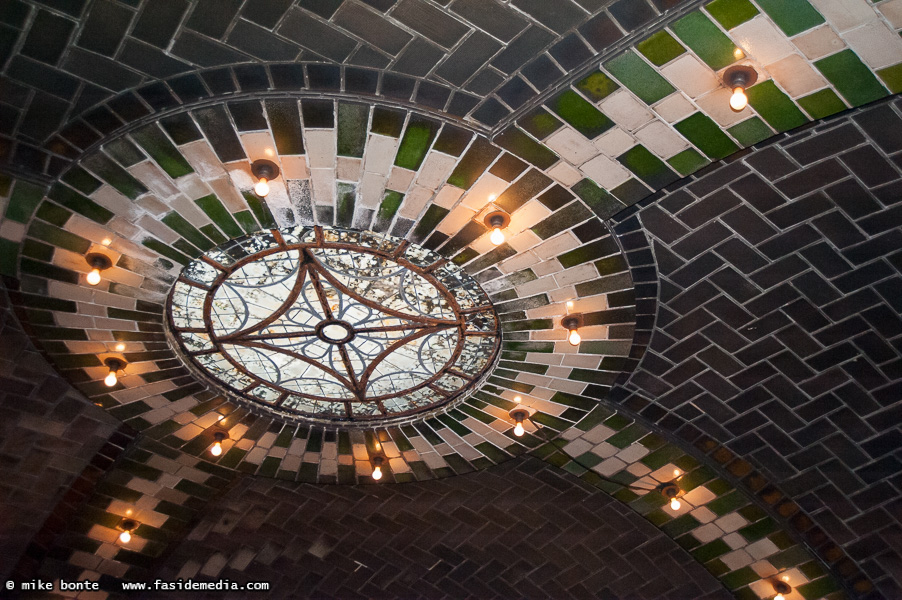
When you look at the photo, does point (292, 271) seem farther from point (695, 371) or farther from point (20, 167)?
point (695, 371)

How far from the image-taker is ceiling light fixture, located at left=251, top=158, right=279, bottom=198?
3.46 meters

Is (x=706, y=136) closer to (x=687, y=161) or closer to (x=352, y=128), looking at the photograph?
(x=687, y=161)

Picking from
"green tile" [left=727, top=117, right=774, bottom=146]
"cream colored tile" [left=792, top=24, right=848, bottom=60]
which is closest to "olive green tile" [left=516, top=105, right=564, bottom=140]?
"green tile" [left=727, top=117, right=774, bottom=146]

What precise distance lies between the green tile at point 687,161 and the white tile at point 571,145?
42cm

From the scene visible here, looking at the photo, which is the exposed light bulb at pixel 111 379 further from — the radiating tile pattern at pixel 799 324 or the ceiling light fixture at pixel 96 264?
the radiating tile pattern at pixel 799 324

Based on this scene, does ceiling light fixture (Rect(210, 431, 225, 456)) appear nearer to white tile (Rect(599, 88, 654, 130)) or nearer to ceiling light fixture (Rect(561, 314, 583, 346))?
ceiling light fixture (Rect(561, 314, 583, 346))

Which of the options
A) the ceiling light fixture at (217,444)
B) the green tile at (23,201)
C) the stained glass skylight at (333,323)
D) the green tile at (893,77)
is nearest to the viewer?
the green tile at (893,77)

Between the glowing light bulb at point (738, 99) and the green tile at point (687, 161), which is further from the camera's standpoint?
the green tile at point (687, 161)

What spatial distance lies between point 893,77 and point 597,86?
4.24 feet

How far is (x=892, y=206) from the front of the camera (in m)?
3.55

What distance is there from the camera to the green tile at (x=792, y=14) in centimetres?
278

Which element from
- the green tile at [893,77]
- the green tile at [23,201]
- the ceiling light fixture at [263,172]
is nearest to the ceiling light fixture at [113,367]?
the green tile at [23,201]

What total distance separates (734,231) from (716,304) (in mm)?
526

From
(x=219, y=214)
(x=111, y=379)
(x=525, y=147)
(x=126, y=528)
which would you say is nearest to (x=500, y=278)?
(x=525, y=147)
